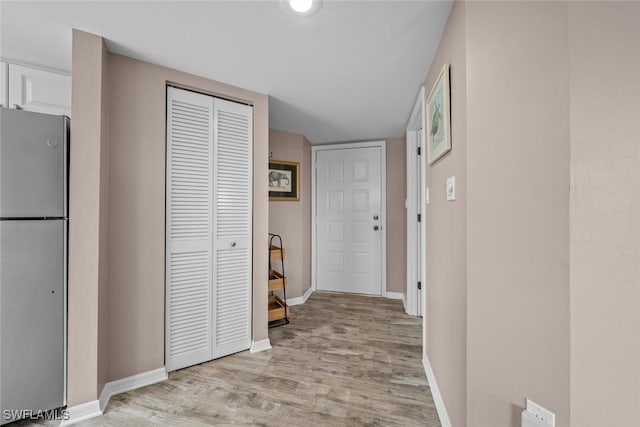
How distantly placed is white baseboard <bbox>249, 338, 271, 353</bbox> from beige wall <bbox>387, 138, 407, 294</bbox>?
2.02m

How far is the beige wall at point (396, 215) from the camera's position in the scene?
11.9 feet

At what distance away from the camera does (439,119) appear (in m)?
1.48

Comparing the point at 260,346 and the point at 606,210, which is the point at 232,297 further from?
the point at 606,210

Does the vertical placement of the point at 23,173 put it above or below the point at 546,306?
above

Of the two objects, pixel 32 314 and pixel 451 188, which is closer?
pixel 451 188

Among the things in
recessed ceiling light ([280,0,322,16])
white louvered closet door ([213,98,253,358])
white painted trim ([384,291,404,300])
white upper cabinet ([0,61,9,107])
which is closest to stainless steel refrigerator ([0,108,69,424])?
white upper cabinet ([0,61,9,107])

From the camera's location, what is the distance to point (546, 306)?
0.85 m

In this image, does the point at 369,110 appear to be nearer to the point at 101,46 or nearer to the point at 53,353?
the point at 101,46

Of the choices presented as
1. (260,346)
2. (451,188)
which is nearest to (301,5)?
(451,188)

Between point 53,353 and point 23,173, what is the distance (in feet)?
3.33

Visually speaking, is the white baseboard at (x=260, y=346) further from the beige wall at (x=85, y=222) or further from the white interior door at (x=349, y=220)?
the white interior door at (x=349, y=220)

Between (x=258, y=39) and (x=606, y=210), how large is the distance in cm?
179

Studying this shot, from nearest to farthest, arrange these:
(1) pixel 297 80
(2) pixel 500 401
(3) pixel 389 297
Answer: (2) pixel 500 401 < (1) pixel 297 80 < (3) pixel 389 297

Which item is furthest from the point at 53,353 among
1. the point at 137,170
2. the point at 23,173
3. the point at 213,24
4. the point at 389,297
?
the point at 389,297
